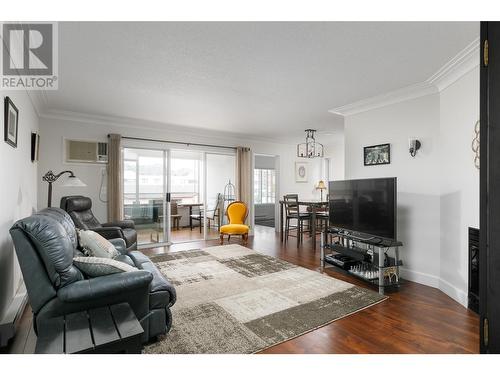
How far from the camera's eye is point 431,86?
335cm

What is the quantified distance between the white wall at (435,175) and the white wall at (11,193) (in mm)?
4151

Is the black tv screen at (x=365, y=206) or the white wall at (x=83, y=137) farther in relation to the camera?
the white wall at (x=83, y=137)

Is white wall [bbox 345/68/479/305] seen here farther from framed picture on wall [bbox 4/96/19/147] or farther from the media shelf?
framed picture on wall [bbox 4/96/19/147]

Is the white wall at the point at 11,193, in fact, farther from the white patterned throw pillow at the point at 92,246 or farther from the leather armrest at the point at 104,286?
the leather armrest at the point at 104,286

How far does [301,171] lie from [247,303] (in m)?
5.70

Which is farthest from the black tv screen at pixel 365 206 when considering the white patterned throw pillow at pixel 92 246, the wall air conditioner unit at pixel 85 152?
the wall air conditioner unit at pixel 85 152

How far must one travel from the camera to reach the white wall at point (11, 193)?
7.09 ft

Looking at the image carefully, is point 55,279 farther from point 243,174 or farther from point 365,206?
point 243,174

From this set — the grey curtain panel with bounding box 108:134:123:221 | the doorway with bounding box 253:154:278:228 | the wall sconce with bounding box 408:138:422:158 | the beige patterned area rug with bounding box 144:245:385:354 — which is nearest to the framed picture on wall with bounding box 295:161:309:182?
the doorway with bounding box 253:154:278:228

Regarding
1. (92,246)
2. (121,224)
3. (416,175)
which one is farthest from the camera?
(121,224)

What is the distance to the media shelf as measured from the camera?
318 cm

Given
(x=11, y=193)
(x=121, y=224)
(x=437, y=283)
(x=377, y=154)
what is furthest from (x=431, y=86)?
(x=121, y=224)

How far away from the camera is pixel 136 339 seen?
59.7 inches
